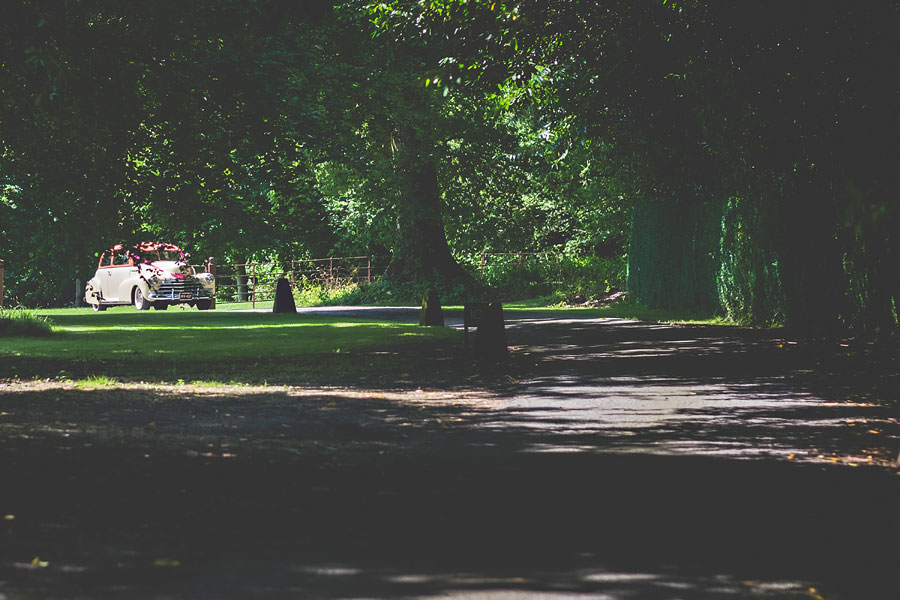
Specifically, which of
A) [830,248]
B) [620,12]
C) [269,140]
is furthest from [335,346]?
[830,248]

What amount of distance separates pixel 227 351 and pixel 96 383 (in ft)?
16.6

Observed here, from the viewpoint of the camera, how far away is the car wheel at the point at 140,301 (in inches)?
1470

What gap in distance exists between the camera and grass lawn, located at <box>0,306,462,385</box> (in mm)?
12922

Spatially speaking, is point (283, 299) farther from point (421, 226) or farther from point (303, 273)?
point (303, 273)

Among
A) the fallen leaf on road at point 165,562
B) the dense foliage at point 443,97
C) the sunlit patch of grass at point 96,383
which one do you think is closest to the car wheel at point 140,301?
the dense foliage at point 443,97

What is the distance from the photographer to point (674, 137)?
2086 cm

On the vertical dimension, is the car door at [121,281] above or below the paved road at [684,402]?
above

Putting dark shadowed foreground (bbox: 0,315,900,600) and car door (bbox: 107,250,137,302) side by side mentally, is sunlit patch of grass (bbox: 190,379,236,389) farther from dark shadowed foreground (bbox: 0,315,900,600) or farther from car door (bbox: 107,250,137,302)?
car door (bbox: 107,250,137,302)

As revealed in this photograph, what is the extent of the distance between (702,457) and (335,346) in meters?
10.7

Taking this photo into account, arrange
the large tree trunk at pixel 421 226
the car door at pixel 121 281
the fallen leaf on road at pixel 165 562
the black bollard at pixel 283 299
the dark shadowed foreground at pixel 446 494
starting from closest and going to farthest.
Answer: the dark shadowed foreground at pixel 446 494 < the fallen leaf on road at pixel 165 562 < the black bollard at pixel 283 299 < the large tree trunk at pixel 421 226 < the car door at pixel 121 281

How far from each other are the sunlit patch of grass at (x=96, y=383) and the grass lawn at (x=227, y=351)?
0.03 meters

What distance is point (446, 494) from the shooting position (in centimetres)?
584

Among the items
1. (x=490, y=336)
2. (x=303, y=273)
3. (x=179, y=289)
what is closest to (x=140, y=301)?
(x=179, y=289)

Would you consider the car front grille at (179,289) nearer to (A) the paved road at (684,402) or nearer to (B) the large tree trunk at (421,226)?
(B) the large tree trunk at (421,226)
